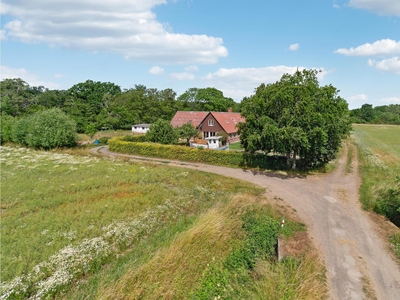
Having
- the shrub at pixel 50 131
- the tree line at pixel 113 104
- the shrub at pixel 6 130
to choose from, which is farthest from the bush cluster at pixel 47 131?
the tree line at pixel 113 104

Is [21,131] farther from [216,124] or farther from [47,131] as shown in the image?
[216,124]

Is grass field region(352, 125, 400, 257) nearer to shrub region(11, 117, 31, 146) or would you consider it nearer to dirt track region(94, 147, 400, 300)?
dirt track region(94, 147, 400, 300)

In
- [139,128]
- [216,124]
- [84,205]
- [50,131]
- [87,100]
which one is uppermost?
[87,100]

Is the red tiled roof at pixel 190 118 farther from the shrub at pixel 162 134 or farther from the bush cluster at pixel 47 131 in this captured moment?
the bush cluster at pixel 47 131

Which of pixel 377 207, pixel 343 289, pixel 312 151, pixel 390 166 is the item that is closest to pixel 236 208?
pixel 343 289

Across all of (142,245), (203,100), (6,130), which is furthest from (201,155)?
(203,100)

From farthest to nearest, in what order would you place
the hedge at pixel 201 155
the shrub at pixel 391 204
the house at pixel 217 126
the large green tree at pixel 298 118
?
1. the house at pixel 217 126
2. the hedge at pixel 201 155
3. the large green tree at pixel 298 118
4. the shrub at pixel 391 204
